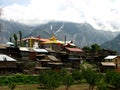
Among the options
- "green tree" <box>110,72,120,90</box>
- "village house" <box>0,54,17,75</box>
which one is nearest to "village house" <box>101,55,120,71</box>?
"village house" <box>0,54,17,75</box>

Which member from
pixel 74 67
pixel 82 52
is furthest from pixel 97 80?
pixel 82 52

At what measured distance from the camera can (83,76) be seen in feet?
324

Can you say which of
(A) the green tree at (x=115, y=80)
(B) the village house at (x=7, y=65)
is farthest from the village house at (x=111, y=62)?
(A) the green tree at (x=115, y=80)

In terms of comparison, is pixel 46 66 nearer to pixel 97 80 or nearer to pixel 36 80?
pixel 36 80

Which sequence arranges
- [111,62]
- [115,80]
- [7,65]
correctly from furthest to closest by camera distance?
[111,62]
[7,65]
[115,80]

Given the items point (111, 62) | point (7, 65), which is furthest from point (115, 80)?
point (111, 62)

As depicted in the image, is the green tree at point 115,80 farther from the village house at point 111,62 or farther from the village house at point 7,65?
the village house at point 111,62

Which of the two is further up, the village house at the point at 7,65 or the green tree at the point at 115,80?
the village house at the point at 7,65

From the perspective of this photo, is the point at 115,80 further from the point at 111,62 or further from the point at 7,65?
the point at 111,62

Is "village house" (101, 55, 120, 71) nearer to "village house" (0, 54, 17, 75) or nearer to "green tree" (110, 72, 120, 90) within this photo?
"village house" (0, 54, 17, 75)

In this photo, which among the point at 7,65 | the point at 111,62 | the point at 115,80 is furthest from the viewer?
the point at 111,62

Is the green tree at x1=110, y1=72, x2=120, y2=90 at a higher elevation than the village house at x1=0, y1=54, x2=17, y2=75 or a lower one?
lower

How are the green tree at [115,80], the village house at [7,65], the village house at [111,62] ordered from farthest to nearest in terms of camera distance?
the village house at [111,62], the village house at [7,65], the green tree at [115,80]

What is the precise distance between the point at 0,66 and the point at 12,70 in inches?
218
